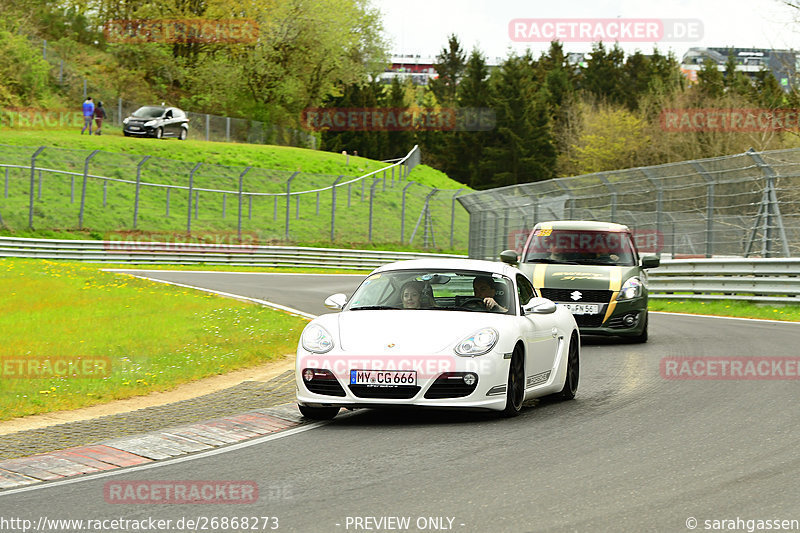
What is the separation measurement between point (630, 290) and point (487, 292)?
6285 millimetres

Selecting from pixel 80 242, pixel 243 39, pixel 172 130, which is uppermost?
pixel 243 39

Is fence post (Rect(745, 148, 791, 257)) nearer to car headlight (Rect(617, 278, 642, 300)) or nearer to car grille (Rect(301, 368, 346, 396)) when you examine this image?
car headlight (Rect(617, 278, 642, 300))

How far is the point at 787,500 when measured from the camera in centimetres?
630

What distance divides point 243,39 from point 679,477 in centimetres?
6859

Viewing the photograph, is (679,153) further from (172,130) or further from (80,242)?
(80,242)

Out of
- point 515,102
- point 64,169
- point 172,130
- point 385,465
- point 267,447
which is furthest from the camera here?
point 515,102

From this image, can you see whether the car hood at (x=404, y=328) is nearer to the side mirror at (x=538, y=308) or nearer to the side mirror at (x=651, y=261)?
the side mirror at (x=538, y=308)

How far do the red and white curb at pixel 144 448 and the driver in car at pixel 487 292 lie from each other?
187 cm

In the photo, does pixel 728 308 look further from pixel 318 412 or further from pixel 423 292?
Result: pixel 318 412

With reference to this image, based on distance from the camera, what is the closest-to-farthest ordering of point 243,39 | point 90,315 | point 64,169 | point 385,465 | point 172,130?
point 385,465, point 90,315, point 64,169, point 172,130, point 243,39

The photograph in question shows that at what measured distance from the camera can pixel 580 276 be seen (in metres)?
16.1

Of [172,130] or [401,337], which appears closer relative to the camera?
[401,337]

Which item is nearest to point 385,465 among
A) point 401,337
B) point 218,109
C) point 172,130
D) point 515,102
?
point 401,337

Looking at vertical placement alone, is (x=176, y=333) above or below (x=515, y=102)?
below
